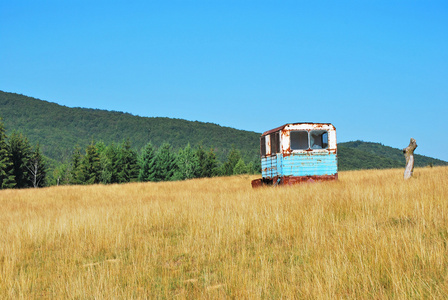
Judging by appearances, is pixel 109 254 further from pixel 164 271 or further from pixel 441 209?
pixel 441 209

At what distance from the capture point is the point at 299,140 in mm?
16609

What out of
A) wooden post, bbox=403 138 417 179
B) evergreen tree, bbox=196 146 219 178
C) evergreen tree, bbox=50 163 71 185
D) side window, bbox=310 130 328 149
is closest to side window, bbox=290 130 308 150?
side window, bbox=310 130 328 149

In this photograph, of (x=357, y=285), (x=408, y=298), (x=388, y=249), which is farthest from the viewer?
(x=388, y=249)

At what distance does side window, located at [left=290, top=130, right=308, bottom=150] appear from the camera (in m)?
16.4

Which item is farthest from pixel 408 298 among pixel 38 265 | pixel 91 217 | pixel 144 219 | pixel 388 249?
pixel 91 217

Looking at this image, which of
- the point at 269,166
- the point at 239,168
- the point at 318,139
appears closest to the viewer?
the point at 318,139

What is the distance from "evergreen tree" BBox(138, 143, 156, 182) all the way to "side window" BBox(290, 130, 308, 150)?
153 ft

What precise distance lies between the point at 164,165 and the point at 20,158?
2143 centimetres

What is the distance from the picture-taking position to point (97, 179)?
196 feet

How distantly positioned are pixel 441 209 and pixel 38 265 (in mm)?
6761

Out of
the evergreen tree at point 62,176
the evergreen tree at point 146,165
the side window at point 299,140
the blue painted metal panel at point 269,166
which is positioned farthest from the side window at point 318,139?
the evergreen tree at point 62,176

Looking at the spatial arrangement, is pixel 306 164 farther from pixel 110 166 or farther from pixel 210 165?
pixel 210 165

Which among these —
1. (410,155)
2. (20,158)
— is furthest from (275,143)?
(20,158)

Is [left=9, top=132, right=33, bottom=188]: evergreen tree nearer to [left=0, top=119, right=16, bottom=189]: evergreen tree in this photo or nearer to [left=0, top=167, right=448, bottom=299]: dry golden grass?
[left=0, top=119, right=16, bottom=189]: evergreen tree
